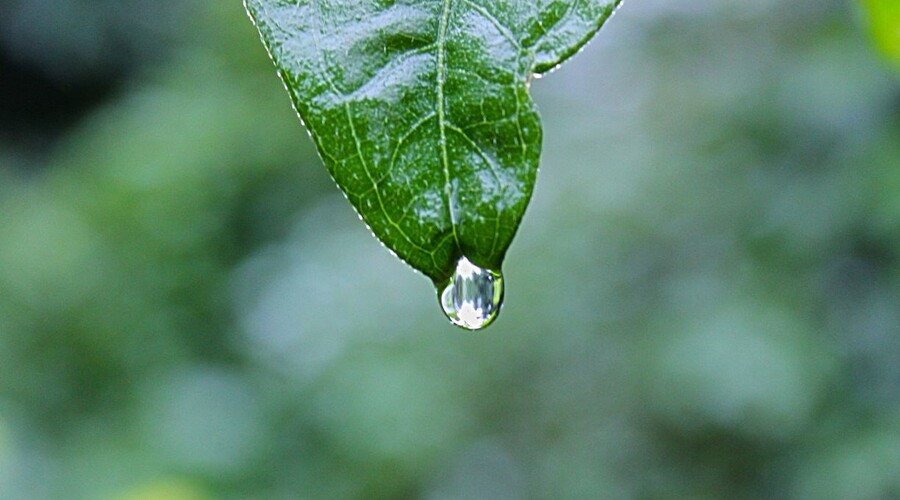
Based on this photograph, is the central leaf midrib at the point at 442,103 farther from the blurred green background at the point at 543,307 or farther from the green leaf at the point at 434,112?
the blurred green background at the point at 543,307

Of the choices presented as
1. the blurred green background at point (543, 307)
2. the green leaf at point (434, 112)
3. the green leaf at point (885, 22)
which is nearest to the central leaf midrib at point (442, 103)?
the green leaf at point (434, 112)

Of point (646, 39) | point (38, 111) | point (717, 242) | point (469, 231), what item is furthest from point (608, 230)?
point (38, 111)

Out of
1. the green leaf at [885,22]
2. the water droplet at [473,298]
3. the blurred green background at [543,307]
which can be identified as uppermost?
the blurred green background at [543,307]

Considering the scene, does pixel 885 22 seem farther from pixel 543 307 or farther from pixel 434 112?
pixel 543 307

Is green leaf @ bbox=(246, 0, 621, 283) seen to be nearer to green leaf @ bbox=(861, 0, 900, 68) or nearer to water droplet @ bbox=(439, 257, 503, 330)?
water droplet @ bbox=(439, 257, 503, 330)

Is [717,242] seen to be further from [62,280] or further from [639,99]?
[62,280]

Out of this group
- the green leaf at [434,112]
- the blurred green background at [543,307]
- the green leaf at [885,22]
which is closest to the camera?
the green leaf at [434,112]

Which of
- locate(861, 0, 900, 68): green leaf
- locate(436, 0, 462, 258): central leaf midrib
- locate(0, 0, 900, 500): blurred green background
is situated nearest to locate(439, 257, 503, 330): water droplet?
locate(436, 0, 462, 258): central leaf midrib

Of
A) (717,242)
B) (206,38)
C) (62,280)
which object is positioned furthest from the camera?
(206,38)
